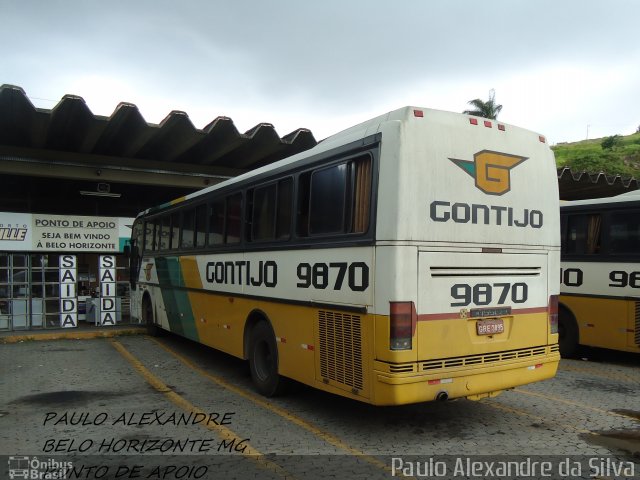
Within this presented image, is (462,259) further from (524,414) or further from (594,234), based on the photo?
(594,234)

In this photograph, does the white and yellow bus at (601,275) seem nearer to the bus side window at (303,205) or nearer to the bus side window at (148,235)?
the bus side window at (303,205)

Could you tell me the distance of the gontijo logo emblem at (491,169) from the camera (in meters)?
5.30

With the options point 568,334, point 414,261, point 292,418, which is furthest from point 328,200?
point 568,334

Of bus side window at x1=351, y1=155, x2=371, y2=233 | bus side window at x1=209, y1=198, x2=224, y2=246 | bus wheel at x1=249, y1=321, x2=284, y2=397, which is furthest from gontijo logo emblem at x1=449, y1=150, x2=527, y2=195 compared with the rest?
bus side window at x1=209, y1=198, x2=224, y2=246

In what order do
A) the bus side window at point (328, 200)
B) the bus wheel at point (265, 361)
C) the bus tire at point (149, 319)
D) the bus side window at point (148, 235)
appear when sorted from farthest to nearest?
the bus tire at point (149, 319) < the bus side window at point (148, 235) < the bus wheel at point (265, 361) < the bus side window at point (328, 200)

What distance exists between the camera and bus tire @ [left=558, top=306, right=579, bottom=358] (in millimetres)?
9570

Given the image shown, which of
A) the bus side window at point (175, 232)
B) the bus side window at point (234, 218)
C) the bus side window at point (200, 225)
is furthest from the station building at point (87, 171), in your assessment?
the bus side window at point (234, 218)

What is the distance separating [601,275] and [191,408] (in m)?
7.15

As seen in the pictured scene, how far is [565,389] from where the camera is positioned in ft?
23.9

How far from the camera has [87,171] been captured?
13.6 metres

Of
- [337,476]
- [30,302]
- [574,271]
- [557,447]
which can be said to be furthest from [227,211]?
[30,302]

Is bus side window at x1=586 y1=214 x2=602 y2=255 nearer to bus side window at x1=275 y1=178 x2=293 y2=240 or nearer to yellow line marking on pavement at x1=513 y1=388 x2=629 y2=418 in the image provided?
yellow line marking on pavement at x1=513 y1=388 x2=629 y2=418

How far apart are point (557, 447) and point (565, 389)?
263 cm

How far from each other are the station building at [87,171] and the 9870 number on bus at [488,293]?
7.89 m
